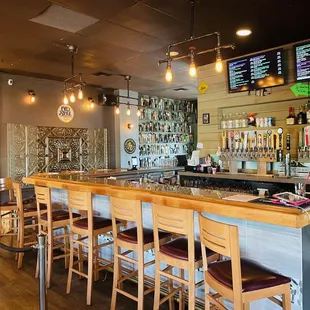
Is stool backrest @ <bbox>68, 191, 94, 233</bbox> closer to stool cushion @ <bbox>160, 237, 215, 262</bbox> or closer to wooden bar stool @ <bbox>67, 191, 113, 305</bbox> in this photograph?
wooden bar stool @ <bbox>67, 191, 113, 305</bbox>

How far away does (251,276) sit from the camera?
183 cm

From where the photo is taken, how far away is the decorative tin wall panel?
616cm

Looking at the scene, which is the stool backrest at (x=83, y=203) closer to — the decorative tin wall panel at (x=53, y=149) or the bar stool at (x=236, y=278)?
the bar stool at (x=236, y=278)

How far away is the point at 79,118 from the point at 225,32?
14.0 ft

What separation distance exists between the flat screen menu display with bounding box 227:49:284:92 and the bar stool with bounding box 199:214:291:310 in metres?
3.17

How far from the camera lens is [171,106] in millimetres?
9453

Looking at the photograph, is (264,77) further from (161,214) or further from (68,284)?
(68,284)

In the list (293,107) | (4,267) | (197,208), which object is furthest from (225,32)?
(4,267)

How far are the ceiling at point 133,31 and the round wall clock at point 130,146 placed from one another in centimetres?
240

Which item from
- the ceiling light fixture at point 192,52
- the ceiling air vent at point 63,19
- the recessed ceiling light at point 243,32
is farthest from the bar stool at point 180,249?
the recessed ceiling light at point 243,32

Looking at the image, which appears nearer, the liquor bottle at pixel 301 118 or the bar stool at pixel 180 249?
the bar stool at pixel 180 249

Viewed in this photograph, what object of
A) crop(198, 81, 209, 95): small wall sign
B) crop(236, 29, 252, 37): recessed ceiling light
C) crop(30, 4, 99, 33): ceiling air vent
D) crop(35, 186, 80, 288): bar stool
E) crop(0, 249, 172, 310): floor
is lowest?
crop(0, 249, 172, 310): floor

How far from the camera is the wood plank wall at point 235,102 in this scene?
4.49 m

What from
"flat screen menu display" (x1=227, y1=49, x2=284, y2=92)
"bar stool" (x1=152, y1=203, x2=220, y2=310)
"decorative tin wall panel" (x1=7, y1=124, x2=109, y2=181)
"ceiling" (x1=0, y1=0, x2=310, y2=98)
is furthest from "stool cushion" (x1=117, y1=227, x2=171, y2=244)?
"decorative tin wall panel" (x1=7, y1=124, x2=109, y2=181)
